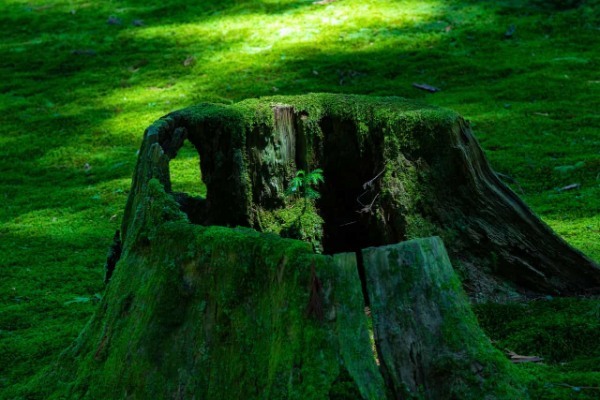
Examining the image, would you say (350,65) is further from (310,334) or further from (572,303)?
(310,334)

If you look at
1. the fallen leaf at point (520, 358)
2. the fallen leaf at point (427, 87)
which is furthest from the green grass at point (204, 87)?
the fallen leaf at point (520, 358)

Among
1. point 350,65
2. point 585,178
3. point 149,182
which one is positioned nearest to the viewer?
point 149,182

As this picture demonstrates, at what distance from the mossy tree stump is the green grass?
135 cm

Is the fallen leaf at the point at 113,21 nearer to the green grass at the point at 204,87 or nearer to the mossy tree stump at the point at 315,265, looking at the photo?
the green grass at the point at 204,87

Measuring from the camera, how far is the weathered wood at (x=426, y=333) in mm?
3111

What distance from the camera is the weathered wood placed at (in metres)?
3.11

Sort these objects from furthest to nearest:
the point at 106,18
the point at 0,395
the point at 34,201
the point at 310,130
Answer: the point at 106,18
the point at 34,201
the point at 310,130
the point at 0,395

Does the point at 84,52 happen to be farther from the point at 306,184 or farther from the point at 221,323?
the point at 221,323

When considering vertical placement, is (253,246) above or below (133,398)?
above

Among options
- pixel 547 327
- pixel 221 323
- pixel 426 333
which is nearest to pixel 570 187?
pixel 547 327

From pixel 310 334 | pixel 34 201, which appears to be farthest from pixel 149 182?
pixel 34 201

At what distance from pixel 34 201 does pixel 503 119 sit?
245 inches

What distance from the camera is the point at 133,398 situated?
11.7 ft

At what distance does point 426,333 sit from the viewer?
318cm
